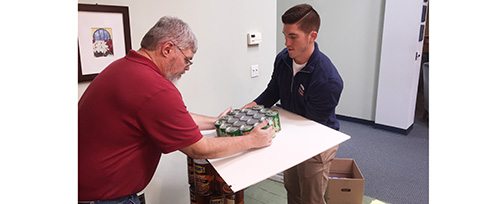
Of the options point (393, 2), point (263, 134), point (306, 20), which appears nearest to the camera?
point (263, 134)

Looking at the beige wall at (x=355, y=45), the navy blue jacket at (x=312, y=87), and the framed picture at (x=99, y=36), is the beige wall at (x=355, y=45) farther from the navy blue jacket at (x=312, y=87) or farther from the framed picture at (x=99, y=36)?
the framed picture at (x=99, y=36)

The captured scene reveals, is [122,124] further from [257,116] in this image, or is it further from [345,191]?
[345,191]

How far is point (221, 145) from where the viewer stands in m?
1.22

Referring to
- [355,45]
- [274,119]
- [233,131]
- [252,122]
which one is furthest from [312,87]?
[355,45]

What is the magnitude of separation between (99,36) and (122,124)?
2.34ft

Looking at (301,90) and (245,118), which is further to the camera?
(301,90)

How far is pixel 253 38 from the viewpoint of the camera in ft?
7.98

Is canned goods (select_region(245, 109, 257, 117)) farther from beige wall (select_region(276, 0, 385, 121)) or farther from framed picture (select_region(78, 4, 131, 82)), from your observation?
beige wall (select_region(276, 0, 385, 121))

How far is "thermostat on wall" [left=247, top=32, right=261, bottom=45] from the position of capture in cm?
241

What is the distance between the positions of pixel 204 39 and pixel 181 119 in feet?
3.68

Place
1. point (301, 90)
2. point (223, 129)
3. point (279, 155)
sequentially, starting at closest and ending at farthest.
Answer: point (279, 155), point (223, 129), point (301, 90)
